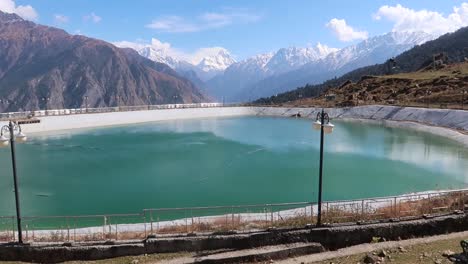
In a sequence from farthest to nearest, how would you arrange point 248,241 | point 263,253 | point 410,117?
1. point 410,117
2. point 248,241
3. point 263,253

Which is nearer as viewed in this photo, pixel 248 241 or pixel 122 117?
pixel 248 241

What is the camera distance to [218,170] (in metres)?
34.9

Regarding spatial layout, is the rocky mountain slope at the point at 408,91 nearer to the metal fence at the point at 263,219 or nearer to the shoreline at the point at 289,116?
the shoreline at the point at 289,116

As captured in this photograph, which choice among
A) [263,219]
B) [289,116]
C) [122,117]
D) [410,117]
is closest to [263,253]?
[263,219]

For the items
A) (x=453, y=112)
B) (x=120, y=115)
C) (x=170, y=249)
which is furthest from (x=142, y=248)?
(x=120, y=115)

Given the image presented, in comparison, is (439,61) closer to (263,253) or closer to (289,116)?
(289,116)

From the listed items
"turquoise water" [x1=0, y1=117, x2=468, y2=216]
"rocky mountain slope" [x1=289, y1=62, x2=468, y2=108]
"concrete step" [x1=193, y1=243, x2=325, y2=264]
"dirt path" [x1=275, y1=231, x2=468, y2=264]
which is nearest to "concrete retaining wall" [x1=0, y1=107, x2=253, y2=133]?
"turquoise water" [x1=0, y1=117, x2=468, y2=216]

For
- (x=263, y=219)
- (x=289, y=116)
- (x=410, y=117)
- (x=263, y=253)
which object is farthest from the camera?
(x=289, y=116)

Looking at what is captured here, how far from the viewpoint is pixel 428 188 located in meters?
26.7

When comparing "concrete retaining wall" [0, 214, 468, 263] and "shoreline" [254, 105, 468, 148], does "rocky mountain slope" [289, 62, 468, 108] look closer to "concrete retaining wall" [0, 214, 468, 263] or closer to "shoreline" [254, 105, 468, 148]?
"shoreline" [254, 105, 468, 148]

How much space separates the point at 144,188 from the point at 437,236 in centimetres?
1985

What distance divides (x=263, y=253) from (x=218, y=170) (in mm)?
22130

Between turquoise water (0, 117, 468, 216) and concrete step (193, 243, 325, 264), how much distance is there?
1072cm

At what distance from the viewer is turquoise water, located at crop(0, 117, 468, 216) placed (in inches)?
1008
